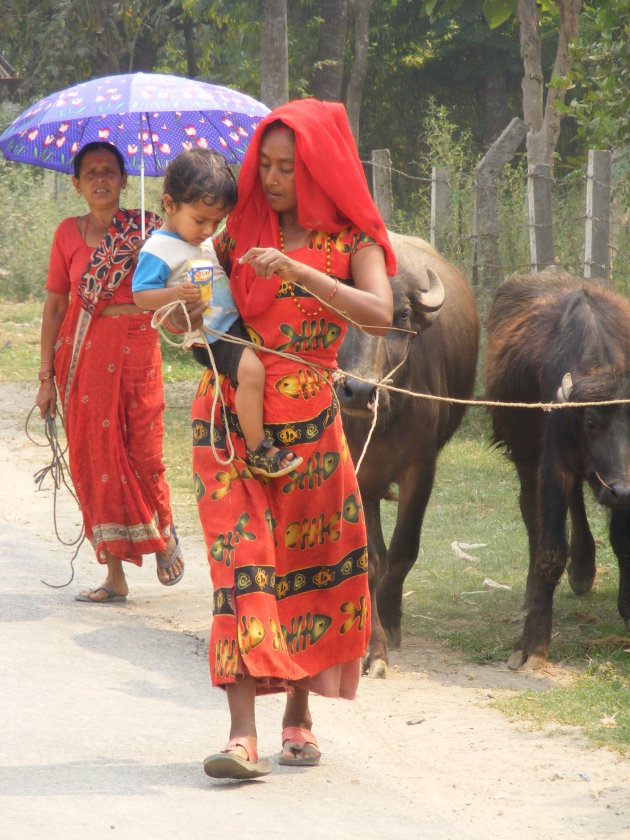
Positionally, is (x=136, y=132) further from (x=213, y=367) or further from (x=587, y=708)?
(x=587, y=708)

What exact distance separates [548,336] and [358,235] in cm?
226

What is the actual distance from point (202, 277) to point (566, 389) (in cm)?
223

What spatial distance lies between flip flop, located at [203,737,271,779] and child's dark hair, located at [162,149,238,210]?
5.33ft

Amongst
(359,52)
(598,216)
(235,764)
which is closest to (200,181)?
(235,764)

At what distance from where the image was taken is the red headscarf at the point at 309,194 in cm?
368

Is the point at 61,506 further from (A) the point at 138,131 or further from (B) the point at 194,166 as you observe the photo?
(B) the point at 194,166

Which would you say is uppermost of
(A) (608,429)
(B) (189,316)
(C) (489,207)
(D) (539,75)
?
(D) (539,75)

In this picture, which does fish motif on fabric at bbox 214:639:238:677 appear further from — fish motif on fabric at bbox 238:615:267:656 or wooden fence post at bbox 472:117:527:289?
wooden fence post at bbox 472:117:527:289

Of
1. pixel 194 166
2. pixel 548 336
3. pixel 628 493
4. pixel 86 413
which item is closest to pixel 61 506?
pixel 86 413

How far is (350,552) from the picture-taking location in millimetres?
3977

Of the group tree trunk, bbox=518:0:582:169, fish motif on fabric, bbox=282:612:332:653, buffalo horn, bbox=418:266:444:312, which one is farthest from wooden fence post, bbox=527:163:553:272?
fish motif on fabric, bbox=282:612:332:653

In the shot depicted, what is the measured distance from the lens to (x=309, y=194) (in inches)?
146

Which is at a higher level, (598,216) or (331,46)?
(331,46)

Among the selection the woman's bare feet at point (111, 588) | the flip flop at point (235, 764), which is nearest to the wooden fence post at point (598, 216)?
the woman's bare feet at point (111, 588)
